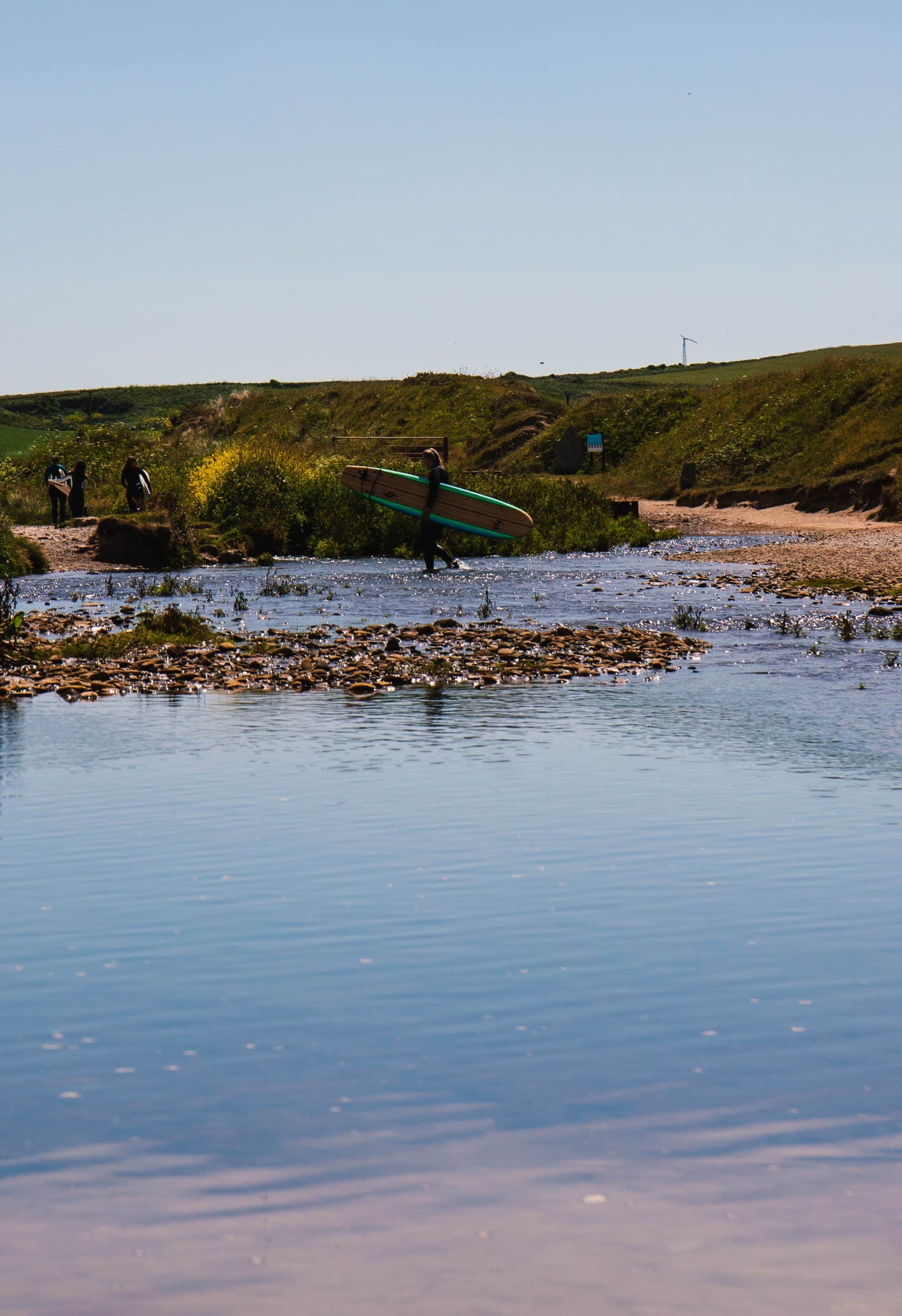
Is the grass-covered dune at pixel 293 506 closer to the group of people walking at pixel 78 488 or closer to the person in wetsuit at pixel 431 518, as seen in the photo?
the group of people walking at pixel 78 488

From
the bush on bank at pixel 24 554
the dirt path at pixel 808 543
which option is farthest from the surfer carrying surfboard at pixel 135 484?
the dirt path at pixel 808 543

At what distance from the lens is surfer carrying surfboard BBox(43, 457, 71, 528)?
42781 mm

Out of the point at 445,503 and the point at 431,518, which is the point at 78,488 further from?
the point at 431,518

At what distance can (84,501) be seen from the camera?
159 feet

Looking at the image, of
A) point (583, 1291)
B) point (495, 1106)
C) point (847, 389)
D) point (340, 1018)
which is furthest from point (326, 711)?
point (847, 389)

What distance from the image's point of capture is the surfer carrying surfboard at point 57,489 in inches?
1684

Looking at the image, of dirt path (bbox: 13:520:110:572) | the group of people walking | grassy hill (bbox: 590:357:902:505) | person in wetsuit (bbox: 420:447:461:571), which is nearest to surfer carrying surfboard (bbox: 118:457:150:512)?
the group of people walking

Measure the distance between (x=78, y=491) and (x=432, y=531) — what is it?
14.1 meters

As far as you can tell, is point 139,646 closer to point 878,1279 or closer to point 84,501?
point 878,1279

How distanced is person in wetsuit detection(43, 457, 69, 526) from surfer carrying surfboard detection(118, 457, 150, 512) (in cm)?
354

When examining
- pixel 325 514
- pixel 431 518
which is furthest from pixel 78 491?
pixel 431 518

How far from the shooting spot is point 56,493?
42969mm

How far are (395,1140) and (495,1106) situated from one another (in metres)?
0.48

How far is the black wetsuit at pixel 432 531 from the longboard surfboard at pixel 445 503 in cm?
38
